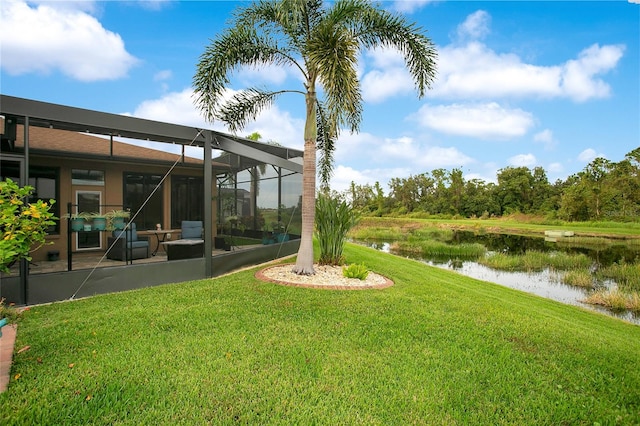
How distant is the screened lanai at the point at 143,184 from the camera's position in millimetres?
5672

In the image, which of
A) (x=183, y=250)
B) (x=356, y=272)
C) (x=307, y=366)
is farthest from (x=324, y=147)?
(x=307, y=366)

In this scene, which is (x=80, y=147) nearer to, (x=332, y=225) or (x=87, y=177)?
(x=87, y=177)

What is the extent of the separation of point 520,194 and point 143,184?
135 feet

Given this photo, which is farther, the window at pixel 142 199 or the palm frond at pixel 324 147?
the window at pixel 142 199

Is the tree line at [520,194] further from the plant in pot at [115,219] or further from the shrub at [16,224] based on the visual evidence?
the shrub at [16,224]

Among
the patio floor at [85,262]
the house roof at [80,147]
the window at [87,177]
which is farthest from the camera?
the window at [87,177]

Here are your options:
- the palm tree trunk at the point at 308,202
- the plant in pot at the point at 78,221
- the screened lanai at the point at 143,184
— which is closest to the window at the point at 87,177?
the screened lanai at the point at 143,184

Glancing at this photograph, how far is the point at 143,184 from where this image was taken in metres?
10.3

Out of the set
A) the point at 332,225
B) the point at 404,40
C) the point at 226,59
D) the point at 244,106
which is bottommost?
the point at 332,225

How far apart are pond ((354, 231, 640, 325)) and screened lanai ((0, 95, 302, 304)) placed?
7.07m

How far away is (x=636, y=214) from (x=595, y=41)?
21132 millimetres

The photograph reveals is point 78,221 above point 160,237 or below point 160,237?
above

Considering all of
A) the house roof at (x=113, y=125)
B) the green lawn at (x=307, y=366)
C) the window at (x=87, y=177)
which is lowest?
the green lawn at (x=307, y=366)

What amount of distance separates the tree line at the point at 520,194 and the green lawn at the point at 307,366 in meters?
21.0
